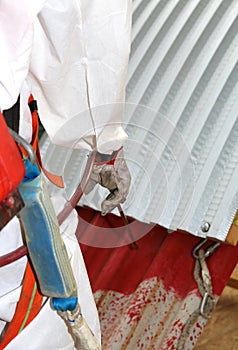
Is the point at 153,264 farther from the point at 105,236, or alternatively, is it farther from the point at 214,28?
the point at 214,28

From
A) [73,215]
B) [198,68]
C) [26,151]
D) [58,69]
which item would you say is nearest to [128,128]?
[198,68]

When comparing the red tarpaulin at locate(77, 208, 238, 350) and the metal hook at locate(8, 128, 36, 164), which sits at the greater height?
the metal hook at locate(8, 128, 36, 164)

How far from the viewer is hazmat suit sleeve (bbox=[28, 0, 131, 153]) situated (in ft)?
2.49

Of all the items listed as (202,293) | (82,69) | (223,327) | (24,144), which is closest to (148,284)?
(202,293)

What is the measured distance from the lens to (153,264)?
4.95 ft

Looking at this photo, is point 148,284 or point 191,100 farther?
point 191,100

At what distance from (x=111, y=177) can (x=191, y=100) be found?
719mm

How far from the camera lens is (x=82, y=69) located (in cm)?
85

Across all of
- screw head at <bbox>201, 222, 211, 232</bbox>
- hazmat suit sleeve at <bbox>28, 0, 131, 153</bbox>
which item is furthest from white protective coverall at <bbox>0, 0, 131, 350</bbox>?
screw head at <bbox>201, 222, 211, 232</bbox>

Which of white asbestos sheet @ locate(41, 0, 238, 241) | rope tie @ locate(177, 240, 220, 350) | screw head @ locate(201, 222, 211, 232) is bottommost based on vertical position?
rope tie @ locate(177, 240, 220, 350)

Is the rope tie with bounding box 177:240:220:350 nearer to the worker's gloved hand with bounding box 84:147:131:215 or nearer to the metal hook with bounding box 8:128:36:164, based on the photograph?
the worker's gloved hand with bounding box 84:147:131:215

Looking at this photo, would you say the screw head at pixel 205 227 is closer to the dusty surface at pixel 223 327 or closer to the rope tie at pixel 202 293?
the rope tie at pixel 202 293

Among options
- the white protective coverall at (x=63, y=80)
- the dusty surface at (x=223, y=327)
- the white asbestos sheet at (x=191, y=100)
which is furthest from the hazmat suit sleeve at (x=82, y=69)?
the dusty surface at (x=223, y=327)

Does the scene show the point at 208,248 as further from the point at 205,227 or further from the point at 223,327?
the point at 223,327
